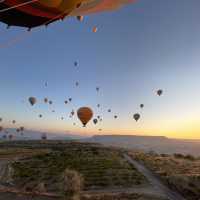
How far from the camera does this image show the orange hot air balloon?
2798 cm

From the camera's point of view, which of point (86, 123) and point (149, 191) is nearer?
point (149, 191)

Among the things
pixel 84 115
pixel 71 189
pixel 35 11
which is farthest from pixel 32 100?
pixel 35 11

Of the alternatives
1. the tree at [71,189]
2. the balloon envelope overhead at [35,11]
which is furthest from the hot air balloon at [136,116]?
the balloon envelope overhead at [35,11]

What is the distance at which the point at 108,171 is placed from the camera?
33.5 meters

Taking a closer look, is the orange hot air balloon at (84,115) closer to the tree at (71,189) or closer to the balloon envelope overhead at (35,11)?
the tree at (71,189)

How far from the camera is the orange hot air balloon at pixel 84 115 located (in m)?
28.0

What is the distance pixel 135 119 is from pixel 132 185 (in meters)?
21.0

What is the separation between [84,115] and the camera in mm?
28141

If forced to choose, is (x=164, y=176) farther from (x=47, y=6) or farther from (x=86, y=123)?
(x=47, y=6)

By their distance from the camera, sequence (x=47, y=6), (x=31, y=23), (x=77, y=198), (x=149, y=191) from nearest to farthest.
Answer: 1. (x=47, y=6)
2. (x=31, y=23)
3. (x=77, y=198)
4. (x=149, y=191)

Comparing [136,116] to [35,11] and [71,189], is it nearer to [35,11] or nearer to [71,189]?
[71,189]

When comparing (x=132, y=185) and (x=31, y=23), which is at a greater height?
(x=31, y=23)

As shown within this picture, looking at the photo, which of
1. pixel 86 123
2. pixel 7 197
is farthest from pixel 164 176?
pixel 7 197

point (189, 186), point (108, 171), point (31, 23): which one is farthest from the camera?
point (108, 171)
